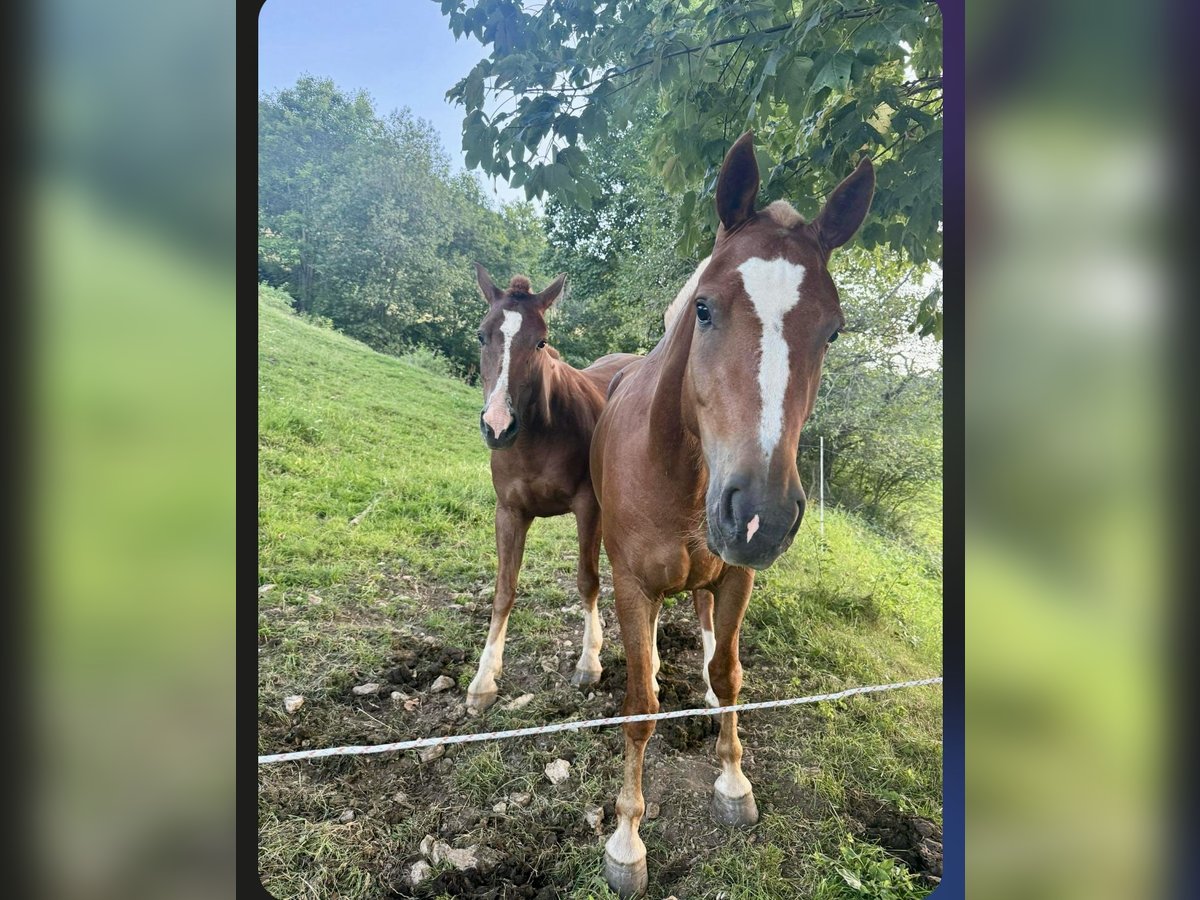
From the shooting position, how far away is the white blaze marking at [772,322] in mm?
865

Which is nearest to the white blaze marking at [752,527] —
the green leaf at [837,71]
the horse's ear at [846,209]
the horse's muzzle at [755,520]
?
the horse's muzzle at [755,520]

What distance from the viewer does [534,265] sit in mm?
1201

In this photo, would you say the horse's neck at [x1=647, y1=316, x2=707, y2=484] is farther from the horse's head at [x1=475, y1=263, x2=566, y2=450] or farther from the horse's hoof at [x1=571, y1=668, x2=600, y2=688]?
the horse's hoof at [x1=571, y1=668, x2=600, y2=688]

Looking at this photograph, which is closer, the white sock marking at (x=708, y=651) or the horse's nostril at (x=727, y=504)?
the horse's nostril at (x=727, y=504)

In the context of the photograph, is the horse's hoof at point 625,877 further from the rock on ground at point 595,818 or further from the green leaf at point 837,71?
the green leaf at point 837,71

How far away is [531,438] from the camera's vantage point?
4.54 feet

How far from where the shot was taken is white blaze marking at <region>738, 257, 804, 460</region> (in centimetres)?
87

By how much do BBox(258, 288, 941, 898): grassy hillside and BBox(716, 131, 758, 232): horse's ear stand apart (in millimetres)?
625

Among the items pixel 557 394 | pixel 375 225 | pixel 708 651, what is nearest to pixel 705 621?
pixel 708 651

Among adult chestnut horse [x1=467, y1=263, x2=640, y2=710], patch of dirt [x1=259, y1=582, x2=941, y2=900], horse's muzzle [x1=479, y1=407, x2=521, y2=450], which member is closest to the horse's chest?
adult chestnut horse [x1=467, y1=263, x2=640, y2=710]

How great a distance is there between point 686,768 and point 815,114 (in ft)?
4.83

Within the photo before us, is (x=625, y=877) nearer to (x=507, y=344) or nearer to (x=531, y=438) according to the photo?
(x=531, y=438)

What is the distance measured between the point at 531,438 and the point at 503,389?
22 centimetres

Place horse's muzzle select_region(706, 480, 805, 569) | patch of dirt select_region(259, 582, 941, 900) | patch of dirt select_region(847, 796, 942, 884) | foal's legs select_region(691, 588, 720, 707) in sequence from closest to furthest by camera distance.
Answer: horse's muzzle select_region(706, 480, 805, 569), patch of dirt select_region(259, 582, 941, 900), patch of dirt select_region(847, 796, 942, 884), foal's legs select_region(691, 588, 720, 707)
